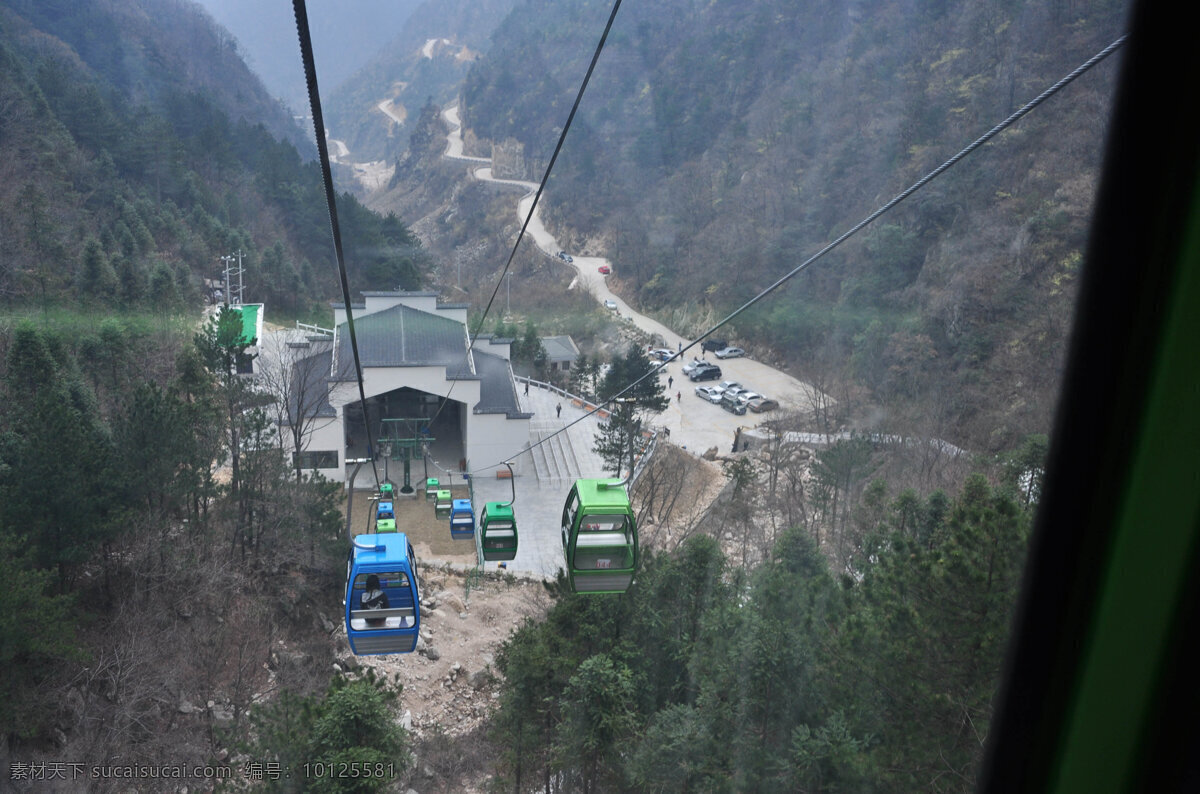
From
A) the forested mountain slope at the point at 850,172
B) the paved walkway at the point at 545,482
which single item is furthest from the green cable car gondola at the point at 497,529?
the forested mountain slope at the point at 850,172

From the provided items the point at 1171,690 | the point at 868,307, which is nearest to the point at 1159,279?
the point at 1171,690

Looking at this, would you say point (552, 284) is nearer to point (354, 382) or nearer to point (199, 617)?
point (354, 382)

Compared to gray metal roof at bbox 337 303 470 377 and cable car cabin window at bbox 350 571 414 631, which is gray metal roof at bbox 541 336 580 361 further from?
cable car cabin window at bbox 350 571 414 631

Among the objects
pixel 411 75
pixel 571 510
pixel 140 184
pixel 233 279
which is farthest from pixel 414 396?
pixel 411 75

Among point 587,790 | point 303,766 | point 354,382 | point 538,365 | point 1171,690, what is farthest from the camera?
point 538,365

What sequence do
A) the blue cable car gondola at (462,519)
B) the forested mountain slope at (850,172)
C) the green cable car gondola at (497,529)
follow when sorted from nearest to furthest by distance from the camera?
the green cable car gondola at (497,529) → the blue cable car gondola at (462,519) → the forested mountain slope at (850,172)

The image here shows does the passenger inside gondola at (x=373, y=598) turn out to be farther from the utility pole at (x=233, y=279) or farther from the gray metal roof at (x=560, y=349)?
the gray metal roof at (x=560, y=349)

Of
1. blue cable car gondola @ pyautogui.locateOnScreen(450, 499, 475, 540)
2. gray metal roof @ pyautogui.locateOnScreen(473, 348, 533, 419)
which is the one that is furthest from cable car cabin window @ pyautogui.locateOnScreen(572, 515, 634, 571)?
gray metal roof @ pyautogui.locateOnScreen(473, 348, 533, 419)

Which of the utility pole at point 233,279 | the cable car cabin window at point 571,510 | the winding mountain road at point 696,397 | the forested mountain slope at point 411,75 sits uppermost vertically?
the forested mountain slope at point 411,75
